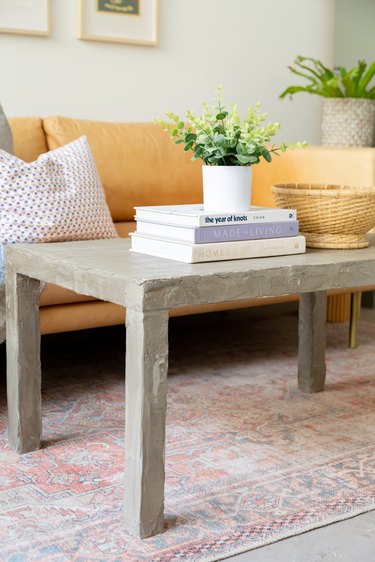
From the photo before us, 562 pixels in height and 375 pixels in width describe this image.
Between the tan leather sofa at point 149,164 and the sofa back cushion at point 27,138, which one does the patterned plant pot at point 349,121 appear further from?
the sofa back cushion at point 27,138

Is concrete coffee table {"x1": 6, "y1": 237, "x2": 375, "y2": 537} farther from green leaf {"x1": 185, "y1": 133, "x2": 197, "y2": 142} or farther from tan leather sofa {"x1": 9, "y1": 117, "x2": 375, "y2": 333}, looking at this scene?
tan leather sofa {"x1": 9, "y1": 117, "x2": 375, "y2": 333}

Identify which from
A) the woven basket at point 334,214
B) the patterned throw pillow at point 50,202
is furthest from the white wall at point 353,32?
→ the woven basket at point 334,214

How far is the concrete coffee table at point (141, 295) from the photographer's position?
1.39 metres

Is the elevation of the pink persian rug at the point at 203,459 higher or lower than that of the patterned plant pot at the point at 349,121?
lower

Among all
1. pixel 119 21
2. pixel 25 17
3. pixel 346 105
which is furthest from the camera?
pixel 346 105

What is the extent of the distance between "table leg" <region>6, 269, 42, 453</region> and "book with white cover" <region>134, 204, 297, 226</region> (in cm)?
34

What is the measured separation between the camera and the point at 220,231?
1.59 m

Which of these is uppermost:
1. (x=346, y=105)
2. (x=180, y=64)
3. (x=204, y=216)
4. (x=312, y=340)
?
(x=180, y=64)

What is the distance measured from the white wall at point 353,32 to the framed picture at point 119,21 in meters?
1.02

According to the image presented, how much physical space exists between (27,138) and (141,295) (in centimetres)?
154

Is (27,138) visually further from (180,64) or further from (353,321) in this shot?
(353,321)

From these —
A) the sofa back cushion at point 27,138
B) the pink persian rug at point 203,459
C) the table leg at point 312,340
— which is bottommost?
the pink persian rug at point 203,459

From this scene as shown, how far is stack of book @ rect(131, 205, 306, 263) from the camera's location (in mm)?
1556

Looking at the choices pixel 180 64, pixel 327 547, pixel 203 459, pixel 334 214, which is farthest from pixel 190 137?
pixel 180 64
